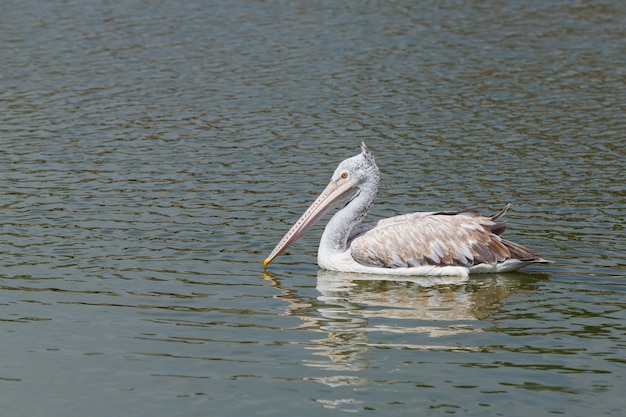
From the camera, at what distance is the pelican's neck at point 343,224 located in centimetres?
1095

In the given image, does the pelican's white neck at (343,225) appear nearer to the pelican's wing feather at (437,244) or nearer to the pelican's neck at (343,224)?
the pelican's neck at (343,224)

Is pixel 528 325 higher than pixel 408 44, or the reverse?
pixel 408 44

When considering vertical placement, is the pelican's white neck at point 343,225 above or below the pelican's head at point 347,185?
below

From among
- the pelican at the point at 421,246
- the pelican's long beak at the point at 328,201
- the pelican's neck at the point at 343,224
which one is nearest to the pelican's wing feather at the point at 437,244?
the pelican at the point at 421,246

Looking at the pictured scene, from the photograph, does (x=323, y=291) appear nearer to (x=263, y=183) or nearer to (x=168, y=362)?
(x=168, y=362)

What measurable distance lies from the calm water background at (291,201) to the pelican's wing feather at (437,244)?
241 millimetres

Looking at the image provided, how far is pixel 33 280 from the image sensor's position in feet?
33.8

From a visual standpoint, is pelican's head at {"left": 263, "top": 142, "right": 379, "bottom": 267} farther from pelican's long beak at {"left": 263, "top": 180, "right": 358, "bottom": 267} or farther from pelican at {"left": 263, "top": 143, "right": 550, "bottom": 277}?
pelican at {"left": 263, "top": 143, "right": 550, "bottom": 277}

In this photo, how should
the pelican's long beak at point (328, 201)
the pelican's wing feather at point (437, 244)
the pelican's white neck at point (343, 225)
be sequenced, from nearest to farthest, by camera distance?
the pelican's wing feather at point (437, 244), the pelican's white neck at point (343, 225), the pelican's long beak at point (328, 201)

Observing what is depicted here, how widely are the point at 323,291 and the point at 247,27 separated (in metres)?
13.7

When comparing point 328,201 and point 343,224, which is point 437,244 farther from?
point 328,201

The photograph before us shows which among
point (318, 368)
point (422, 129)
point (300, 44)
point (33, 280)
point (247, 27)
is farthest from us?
point (247, 27)

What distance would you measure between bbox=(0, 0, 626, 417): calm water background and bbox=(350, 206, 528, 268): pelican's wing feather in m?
0.24

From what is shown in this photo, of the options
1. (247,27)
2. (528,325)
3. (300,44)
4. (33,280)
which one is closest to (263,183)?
(33,280)
